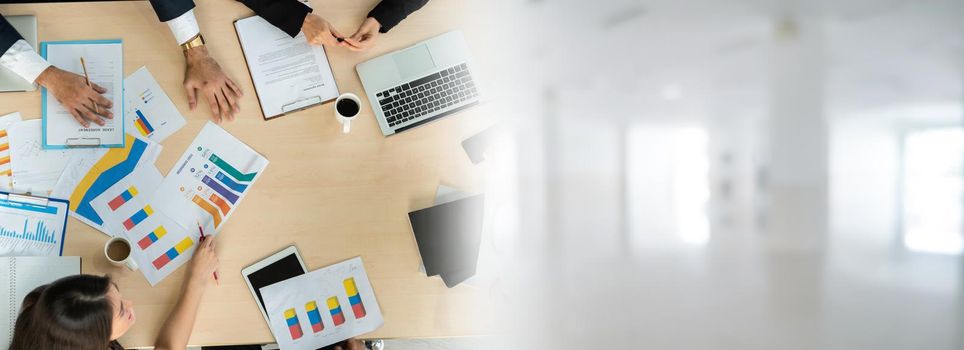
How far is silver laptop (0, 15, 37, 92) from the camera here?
1094 mm

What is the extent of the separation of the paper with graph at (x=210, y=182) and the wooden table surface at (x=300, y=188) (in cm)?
2

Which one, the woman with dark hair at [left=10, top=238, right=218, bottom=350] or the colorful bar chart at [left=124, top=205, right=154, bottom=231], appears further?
the colorful bar chart at [left=124, top=205, right=154, bottom=231]

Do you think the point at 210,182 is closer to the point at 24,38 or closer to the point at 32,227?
the point at 32,227

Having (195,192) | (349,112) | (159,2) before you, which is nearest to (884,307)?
(349,112)

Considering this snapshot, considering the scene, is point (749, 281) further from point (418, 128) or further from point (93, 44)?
point (93, 44)

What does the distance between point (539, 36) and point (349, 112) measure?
2.56 feet

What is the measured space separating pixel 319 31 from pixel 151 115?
0.37 meters

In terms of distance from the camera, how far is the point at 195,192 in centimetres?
109

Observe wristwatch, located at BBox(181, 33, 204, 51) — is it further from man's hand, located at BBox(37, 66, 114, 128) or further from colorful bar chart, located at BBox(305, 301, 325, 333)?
colorful bar chart, located at BBox(305, 301, 325, 333)

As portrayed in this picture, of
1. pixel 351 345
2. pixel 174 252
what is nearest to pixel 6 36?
pixel 174 252

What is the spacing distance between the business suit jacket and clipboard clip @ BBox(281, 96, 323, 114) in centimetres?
13

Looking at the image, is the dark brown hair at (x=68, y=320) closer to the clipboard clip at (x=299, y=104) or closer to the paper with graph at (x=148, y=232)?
the paper with graph at (x=148, y=232)

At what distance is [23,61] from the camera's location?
107 cm

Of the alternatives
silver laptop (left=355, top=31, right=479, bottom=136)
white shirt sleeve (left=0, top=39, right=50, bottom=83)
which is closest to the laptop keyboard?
silver laptop (left=355, top=31, right=479, bottom=136)
